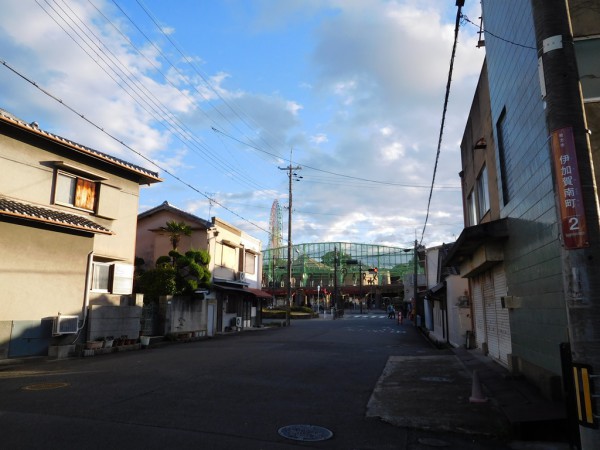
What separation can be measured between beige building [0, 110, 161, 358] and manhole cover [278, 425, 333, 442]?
11.3m

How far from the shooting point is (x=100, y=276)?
18922mm

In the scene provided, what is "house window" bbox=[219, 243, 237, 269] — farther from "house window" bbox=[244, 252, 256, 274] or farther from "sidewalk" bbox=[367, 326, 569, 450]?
"sidewalk" bbox=[367, 326, 569, 450]

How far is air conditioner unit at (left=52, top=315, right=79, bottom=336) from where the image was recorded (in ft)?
51.6

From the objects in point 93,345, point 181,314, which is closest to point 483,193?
point 93,345

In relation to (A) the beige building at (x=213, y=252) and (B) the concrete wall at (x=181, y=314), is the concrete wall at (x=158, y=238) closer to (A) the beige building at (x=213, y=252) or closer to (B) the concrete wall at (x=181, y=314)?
(A) the beige building at (x=213, y=252)

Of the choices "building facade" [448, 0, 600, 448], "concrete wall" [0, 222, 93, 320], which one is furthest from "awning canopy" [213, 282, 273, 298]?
"building facade" [448, 0, 600, 448]

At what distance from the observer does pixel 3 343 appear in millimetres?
14414

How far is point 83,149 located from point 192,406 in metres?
12.9

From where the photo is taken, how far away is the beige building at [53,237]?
14.7m

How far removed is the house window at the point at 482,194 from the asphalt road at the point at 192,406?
6.38m

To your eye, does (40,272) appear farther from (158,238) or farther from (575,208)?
(575,208)

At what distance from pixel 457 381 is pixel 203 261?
18131 mm

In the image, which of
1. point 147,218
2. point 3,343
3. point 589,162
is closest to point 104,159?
point 3,343

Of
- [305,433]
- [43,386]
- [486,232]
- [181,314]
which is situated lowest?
[305,433]
